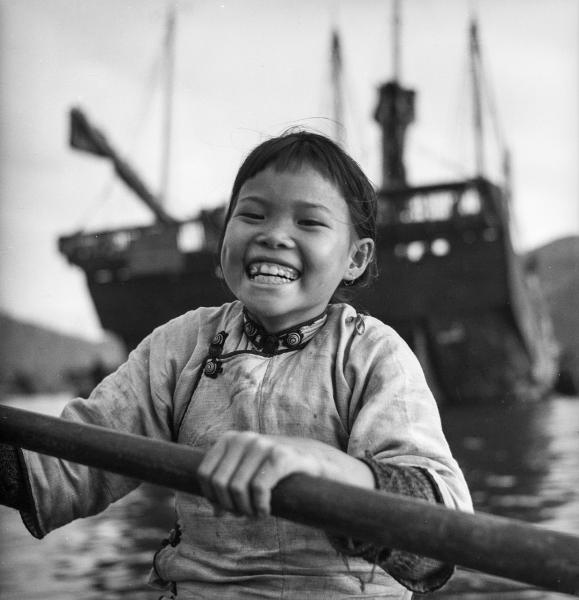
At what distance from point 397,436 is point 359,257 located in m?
0.40

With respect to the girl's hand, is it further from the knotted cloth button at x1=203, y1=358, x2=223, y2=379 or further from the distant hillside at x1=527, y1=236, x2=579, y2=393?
the distant hillside at x1=527, y1=236, x2=579, y2=393

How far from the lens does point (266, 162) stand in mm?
1149

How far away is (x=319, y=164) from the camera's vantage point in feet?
3.74

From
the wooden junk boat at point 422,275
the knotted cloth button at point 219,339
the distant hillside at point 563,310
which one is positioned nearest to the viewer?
the knotted cloth button at point 219,339

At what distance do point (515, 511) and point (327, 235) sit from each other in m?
2.78

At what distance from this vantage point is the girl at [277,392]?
3.39 ft

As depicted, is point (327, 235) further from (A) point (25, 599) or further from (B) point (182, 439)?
(A) point (25, 599)

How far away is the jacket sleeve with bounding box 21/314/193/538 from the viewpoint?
45.2 inches

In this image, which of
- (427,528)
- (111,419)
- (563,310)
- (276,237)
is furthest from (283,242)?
(563,310)

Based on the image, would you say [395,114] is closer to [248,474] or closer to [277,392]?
[277,392]

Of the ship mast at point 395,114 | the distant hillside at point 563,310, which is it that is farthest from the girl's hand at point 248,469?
the distant hillside at point 563,310

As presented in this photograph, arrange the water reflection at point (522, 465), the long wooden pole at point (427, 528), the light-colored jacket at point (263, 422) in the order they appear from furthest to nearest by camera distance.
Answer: the water reflection at point (522, 465)
the light-colored jacket at point (263, 422)
the long wooden pole at point (427, 528)

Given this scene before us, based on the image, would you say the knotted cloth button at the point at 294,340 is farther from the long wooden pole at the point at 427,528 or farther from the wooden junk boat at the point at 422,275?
the wooden junk boat at the point at 422,275

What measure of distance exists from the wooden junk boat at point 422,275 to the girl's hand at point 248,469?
28.4 ft
